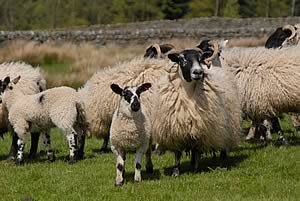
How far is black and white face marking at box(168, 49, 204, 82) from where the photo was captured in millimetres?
10055

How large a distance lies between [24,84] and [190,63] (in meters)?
4.75

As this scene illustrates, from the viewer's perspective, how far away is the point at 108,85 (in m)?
13.2

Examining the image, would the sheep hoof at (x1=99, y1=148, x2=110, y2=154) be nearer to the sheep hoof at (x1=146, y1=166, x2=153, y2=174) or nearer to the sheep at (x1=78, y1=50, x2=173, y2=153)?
the sheep at (x1=78, y1=50, x2=173, y2=153)

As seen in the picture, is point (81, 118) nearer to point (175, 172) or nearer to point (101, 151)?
point (101, 151)

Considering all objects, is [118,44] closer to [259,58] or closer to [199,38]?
[199,38]

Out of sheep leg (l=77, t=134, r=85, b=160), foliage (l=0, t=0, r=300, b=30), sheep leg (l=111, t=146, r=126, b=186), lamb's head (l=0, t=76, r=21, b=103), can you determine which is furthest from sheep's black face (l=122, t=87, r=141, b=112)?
foliage (l=0, t=0, r=300, b=30)

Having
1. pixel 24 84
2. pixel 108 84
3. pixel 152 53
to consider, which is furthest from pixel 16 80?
pixel 152 53

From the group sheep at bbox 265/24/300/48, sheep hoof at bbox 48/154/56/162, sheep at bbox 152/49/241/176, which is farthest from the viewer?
sheep at bbox 265/24/300/48

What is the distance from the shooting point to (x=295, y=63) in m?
12.5

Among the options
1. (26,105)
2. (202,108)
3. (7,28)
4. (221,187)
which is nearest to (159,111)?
(202,108)

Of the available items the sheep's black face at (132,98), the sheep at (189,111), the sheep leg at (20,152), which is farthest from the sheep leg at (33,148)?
the sheep's black face at (132,98)

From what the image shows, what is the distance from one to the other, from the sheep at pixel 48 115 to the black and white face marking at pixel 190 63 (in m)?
2.49

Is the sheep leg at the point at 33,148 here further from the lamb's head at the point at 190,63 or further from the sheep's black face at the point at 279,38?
the sheep's black face at the point at 279,38

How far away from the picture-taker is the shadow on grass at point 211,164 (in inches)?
427
